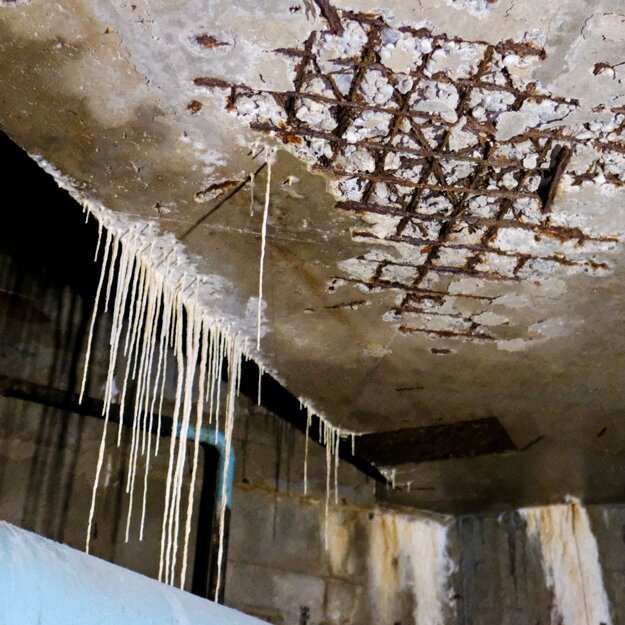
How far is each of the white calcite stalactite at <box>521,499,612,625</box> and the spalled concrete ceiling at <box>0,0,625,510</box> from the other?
1.21 m

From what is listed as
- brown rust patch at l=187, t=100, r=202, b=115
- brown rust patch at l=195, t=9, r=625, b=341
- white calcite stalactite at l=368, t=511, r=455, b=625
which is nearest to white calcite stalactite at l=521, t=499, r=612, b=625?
white calcite stalactite at l=368, t=511, r=455, b=625

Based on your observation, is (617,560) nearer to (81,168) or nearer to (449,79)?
(449,79)

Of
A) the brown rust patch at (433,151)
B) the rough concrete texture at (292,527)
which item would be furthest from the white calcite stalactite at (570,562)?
the brown rust patch at (433,151)

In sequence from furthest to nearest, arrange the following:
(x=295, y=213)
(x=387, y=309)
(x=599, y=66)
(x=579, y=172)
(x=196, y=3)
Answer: (x=387, y=309)
(x=295, y=213)
(x=579, y=172)
(x=599, y=66)
(x=196, y=3)

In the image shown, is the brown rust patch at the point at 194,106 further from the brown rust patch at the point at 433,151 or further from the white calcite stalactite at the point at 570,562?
the white calcite stalactite at the point at 570,562

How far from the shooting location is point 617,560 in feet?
13.3

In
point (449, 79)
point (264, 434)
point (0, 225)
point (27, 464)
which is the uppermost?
point (0, 225)

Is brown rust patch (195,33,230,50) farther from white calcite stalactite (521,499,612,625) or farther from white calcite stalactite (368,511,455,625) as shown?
white calcite stalactite (521,499,612,625)

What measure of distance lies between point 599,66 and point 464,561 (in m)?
3.39

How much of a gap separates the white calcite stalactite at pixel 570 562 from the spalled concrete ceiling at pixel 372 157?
1210 millimetres

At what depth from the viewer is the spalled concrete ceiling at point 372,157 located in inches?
72.8

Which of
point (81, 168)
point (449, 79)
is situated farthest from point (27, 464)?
point (449, 79)

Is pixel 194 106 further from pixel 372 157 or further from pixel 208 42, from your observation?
pixel 372 157

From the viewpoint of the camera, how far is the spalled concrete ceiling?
1.85 meters
